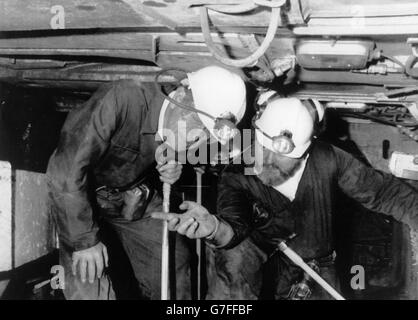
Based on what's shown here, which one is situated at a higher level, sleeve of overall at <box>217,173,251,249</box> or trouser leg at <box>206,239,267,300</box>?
sleeve of overall at <box>217,173,251,249</box>

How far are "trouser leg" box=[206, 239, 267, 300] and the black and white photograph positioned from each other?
0.01m

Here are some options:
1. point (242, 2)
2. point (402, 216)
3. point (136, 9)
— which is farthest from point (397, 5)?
point (402, 216)

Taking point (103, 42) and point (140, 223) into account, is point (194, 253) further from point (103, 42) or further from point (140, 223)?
point (103, 42)

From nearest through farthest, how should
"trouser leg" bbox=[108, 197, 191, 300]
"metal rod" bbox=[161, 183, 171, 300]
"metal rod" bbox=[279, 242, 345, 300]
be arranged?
"metal rod" bbox=[161, 183, 171, 300] < "metal rod" bbox=[279, 242, 345, 300] < "trouser leg" bbox=[108, 197, 191, 300]

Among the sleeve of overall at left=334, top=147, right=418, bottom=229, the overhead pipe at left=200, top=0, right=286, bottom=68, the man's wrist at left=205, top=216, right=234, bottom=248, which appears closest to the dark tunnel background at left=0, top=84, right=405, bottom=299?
the man's wrist at left=205, top=216, right=234, bottom=248

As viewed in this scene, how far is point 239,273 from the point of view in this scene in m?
3.36

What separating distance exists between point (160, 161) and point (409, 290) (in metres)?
3.48

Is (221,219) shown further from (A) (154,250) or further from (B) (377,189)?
(B) (377,189)

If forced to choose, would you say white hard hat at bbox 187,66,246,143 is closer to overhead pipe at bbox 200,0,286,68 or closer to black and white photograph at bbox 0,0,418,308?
black and white photograph at bbox 0,0,418,308

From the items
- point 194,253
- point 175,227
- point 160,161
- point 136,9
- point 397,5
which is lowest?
point 194,253

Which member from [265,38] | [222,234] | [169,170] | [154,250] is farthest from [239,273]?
[265,38]

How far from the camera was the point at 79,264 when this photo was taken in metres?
2.92

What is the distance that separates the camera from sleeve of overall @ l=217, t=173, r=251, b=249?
3201mm
